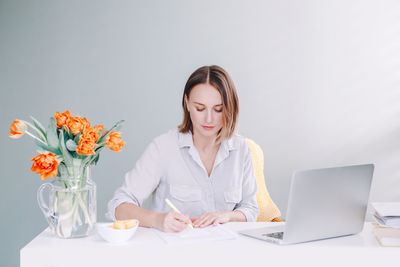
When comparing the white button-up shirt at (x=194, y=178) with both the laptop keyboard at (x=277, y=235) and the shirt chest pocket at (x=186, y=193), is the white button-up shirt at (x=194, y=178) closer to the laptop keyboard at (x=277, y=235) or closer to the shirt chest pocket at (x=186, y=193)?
the shirt chest pocket at (x=186, y=193)

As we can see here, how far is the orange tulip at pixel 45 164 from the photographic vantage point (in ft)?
3.80

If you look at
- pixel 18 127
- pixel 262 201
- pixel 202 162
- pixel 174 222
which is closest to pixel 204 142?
pixel 202 162

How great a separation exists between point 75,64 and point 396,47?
7.37 ft

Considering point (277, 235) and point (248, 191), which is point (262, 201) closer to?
point (248, 191)

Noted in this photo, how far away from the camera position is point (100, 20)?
2.92 meters

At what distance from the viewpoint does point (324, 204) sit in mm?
1205

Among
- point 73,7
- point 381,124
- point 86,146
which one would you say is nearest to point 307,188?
point 86,146

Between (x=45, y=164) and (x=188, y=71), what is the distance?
189 cm

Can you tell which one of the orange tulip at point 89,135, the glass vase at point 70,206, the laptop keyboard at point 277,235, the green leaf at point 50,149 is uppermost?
the orange tulip at point 89,135

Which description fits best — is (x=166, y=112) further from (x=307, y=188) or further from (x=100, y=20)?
(x=307, y=188)

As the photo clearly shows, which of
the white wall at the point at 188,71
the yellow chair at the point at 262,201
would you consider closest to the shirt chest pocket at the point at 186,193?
the yellow chair at the point at 262,201

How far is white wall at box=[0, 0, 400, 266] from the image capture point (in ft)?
9.61

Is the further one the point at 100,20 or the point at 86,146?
the point at 100,20

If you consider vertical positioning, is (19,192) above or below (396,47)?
below
